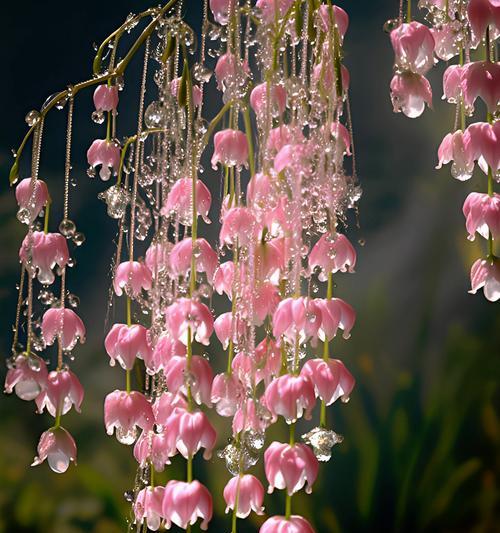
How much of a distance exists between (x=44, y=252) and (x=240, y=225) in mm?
200

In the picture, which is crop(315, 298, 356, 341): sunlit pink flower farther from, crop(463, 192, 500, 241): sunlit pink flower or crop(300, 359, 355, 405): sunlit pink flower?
crop(463, 192, 500, 241): sunlit pink flower

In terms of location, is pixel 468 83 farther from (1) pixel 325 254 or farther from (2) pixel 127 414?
(2) pixel 127 414

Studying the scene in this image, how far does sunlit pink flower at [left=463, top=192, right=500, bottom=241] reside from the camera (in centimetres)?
78

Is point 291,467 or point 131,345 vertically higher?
point 131,345

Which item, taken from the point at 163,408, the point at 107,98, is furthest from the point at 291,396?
the point at 107,98

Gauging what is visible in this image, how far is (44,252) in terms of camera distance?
83cm

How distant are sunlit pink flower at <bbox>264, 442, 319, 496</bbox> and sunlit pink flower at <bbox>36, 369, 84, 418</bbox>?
20 cm

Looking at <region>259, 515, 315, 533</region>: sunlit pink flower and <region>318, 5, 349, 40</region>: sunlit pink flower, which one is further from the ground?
<region>318, 5, 349, 40</region>: sunlit pink flower

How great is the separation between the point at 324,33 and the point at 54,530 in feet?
4.26

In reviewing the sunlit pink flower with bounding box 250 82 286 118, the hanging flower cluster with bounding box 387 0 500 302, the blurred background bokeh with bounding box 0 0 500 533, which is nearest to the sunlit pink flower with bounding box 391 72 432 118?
the hanging flower cluster with bounding box 387 0 500 302

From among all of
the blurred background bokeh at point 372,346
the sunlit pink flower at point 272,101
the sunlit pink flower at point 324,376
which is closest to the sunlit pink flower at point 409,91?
the sunlit pink flower at point 272,101

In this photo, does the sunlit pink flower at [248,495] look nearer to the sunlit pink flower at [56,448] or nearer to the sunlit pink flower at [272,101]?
the sunlit pink flower at [56,448]

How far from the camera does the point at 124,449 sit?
177 centimetres

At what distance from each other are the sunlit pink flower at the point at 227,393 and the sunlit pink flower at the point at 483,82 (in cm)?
31
